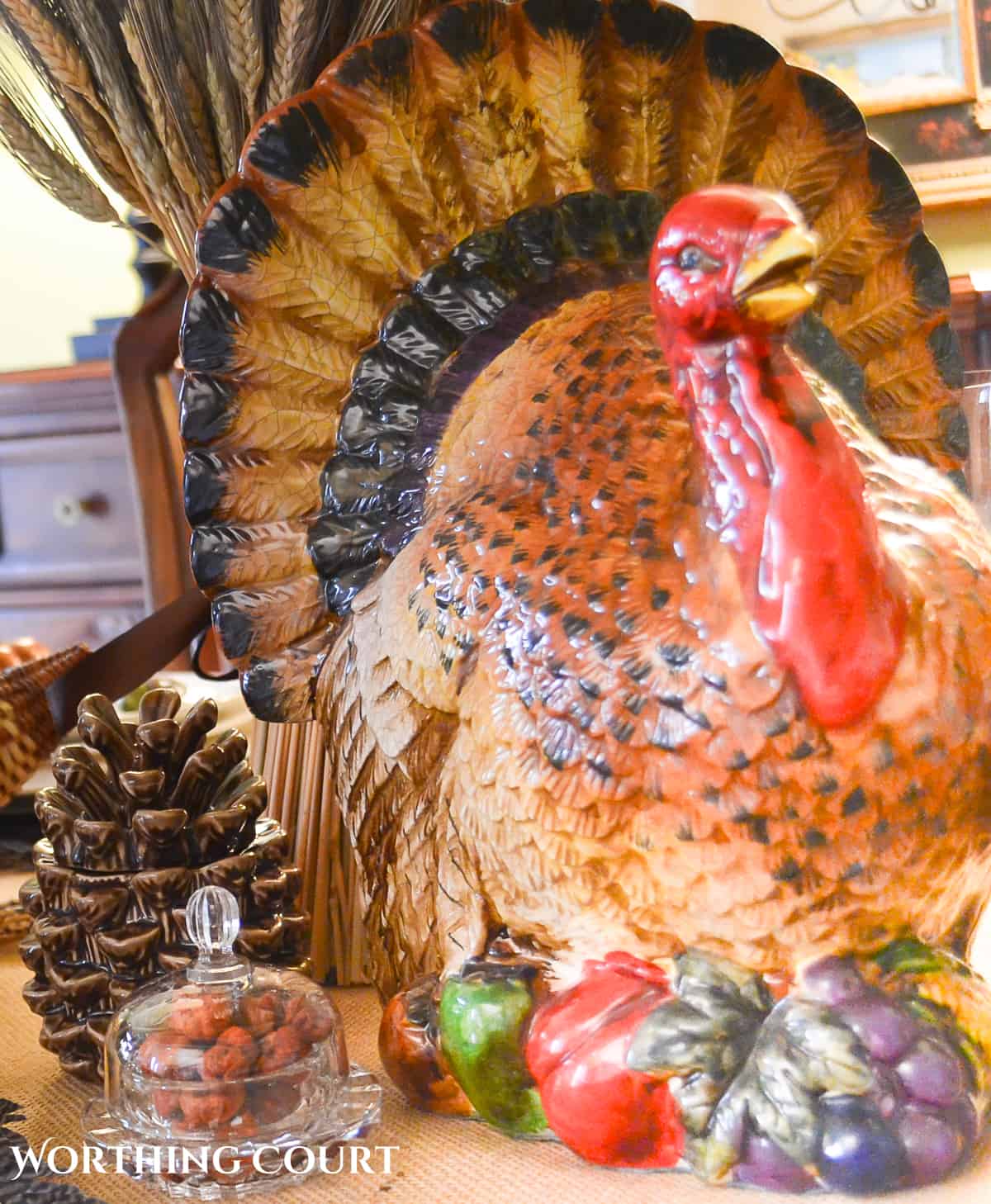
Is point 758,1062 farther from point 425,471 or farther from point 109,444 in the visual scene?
point 109,444

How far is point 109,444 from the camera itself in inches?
61.4

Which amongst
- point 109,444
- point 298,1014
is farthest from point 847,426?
point 109,444

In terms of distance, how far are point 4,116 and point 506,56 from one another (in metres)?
0.30

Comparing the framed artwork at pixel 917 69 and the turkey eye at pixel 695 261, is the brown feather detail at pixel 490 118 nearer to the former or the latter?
the turkey eye at pixel 695 261

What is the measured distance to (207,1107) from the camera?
1.50 ft

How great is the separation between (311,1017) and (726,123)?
0.39 m

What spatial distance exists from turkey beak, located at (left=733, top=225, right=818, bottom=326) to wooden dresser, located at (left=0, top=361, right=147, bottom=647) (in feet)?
4.02

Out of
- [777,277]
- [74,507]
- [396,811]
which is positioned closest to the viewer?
[777,277]

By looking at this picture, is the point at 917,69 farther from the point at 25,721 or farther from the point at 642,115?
the point at 25,721

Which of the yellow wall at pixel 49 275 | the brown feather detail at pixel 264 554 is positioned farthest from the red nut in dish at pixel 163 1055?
the yellow wall at pixel 49 275

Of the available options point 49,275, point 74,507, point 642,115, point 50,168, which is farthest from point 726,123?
point 49,275

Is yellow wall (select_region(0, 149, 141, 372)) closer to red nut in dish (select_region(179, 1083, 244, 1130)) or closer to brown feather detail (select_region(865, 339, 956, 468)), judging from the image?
brown feather detail (select_region(865, 339, 956, 468))

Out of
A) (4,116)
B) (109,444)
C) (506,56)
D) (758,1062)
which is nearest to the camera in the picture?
(758,1062)

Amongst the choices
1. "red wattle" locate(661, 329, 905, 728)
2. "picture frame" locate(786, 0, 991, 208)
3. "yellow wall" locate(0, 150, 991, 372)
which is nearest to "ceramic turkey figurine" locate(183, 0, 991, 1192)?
"red wattle" locate(661, 329, 905, 728)
